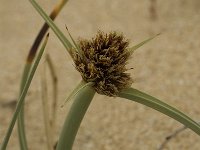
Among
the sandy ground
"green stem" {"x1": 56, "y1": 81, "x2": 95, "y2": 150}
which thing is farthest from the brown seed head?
the sandy ground

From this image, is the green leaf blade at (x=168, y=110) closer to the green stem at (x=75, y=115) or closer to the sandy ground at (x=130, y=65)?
the green stem at (x=75, y=115)

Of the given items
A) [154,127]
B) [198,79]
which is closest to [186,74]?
[198,79]

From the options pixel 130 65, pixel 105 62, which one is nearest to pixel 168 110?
pixel 105 62

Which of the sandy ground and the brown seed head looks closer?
the brown seed head

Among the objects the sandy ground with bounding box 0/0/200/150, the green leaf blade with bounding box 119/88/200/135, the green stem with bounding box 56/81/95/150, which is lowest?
the green leaf blade with bounding box 119/88/200/135

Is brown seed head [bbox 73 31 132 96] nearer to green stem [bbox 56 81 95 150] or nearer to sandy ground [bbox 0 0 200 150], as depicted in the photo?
green stem [bbox 56 81 95 150]

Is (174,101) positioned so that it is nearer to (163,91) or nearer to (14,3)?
(163,91)

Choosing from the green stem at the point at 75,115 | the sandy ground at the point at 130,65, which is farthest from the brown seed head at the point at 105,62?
the sandy ground at the point at 130,65
